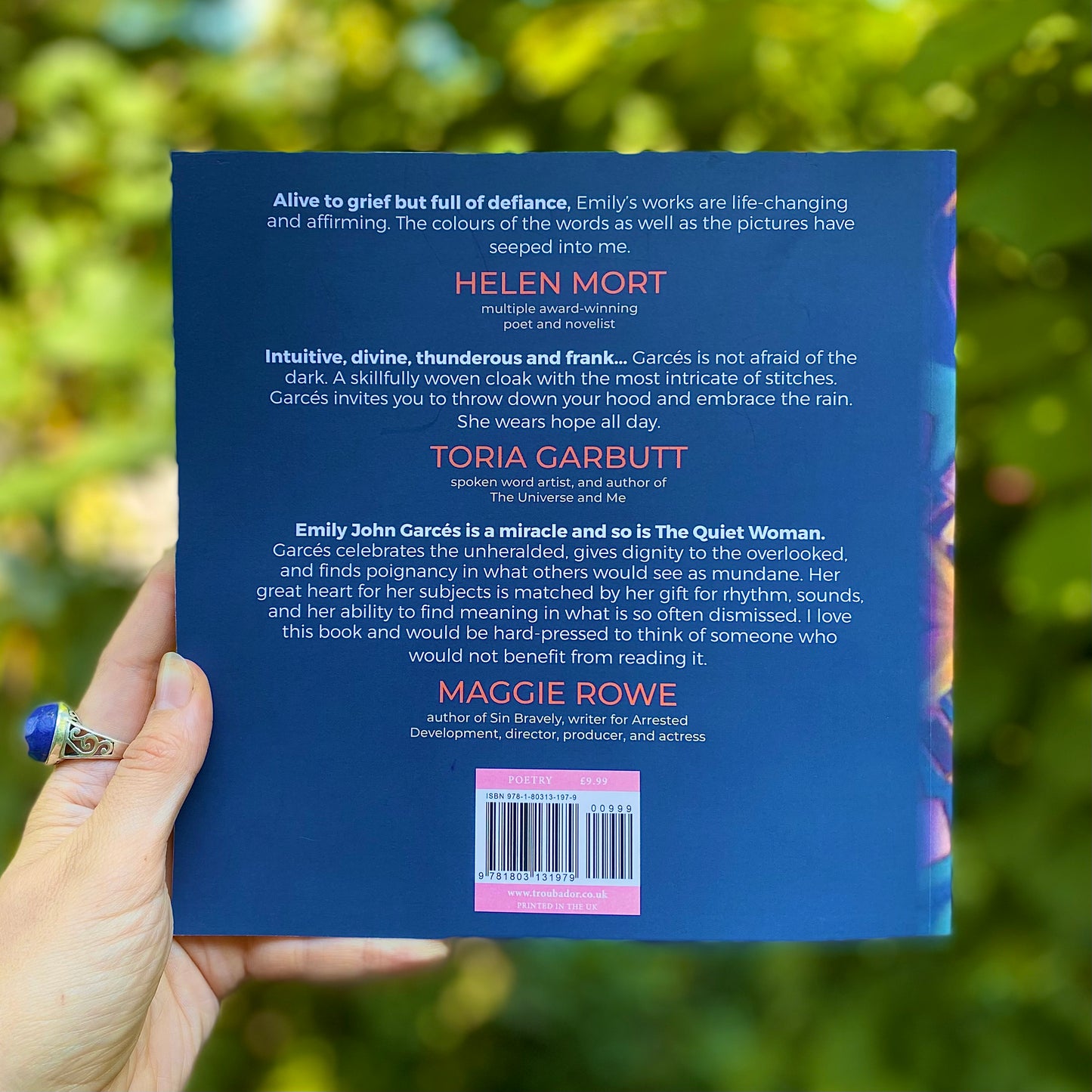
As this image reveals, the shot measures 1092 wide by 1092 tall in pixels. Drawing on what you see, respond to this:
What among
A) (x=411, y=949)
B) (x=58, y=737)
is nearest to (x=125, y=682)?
(x=58, y=737)

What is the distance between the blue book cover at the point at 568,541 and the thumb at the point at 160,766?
20 millimetres

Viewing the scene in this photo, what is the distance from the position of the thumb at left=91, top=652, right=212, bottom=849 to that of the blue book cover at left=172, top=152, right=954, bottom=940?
2cm

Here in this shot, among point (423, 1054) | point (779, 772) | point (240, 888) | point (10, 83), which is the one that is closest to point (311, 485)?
point (240, 888)

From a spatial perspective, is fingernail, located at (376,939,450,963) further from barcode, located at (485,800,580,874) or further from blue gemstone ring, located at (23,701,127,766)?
blue gemstone ring, located at (23,701,127,766)

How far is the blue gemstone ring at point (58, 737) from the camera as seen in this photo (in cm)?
64

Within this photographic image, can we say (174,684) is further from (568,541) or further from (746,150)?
(746,150)

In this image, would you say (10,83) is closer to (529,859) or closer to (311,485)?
(311,485)

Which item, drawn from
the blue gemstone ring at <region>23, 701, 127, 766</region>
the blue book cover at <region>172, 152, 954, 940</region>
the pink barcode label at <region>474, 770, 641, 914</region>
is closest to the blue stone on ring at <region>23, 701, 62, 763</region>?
the blue gemstone ring at <region>23, 701, 127, 766</region>

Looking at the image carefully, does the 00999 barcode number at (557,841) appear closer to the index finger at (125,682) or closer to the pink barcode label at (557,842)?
the pink barcode label at (557,842)

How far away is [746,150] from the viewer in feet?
2.68

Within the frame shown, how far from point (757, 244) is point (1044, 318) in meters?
0.30

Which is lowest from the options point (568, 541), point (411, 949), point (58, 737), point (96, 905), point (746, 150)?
point (411, 949)

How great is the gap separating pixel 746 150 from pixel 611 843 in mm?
629

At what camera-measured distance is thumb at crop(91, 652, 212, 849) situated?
0.61 meters
